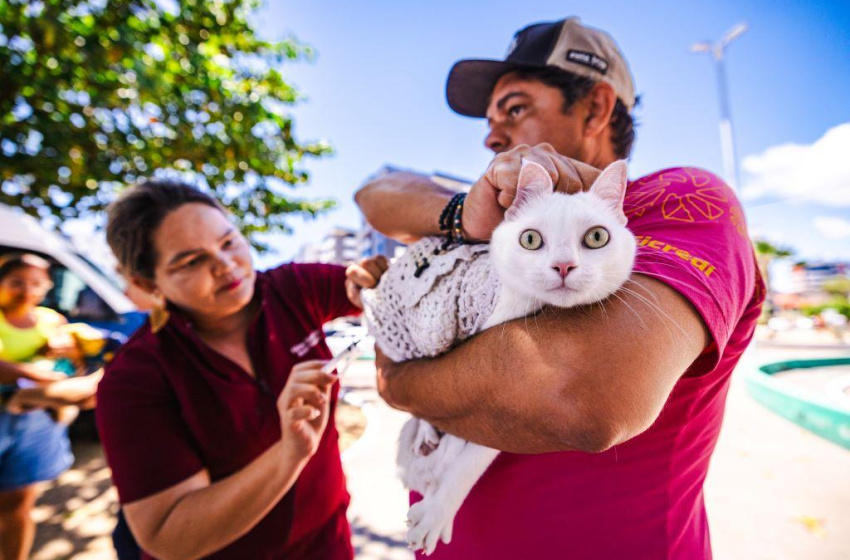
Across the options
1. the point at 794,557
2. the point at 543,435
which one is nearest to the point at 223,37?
the point at 543,435

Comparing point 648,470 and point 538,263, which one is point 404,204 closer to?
point 538,263

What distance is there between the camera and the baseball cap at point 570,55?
130 cm

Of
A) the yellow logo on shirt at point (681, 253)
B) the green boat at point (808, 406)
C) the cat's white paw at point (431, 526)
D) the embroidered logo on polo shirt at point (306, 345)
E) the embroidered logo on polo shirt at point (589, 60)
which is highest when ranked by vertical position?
the embroidered logo on polo shirt at point (589, 60)

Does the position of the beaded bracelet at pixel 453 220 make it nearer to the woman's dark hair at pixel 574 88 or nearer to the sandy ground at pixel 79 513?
the woman's dark hair at pixel 574 88

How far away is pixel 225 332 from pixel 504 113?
1.49 meters

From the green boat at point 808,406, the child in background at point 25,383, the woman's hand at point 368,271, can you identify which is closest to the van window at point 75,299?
the child in background at point 25,383

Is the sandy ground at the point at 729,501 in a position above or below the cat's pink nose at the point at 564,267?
below

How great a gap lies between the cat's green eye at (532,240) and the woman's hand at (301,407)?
77 centimetres

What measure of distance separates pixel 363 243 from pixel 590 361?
1.38 m

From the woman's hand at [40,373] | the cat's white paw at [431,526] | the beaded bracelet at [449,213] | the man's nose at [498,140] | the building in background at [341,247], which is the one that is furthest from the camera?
the woman's hand at [40,373]

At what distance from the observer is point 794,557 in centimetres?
287

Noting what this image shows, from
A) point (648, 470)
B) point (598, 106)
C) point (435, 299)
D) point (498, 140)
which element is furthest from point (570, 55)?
point (648, 470)

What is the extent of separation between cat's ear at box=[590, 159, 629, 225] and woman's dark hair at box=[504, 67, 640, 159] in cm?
53

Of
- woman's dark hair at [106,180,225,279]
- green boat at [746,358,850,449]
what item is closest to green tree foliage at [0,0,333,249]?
woman's dark hair at [106,180,225,279]
